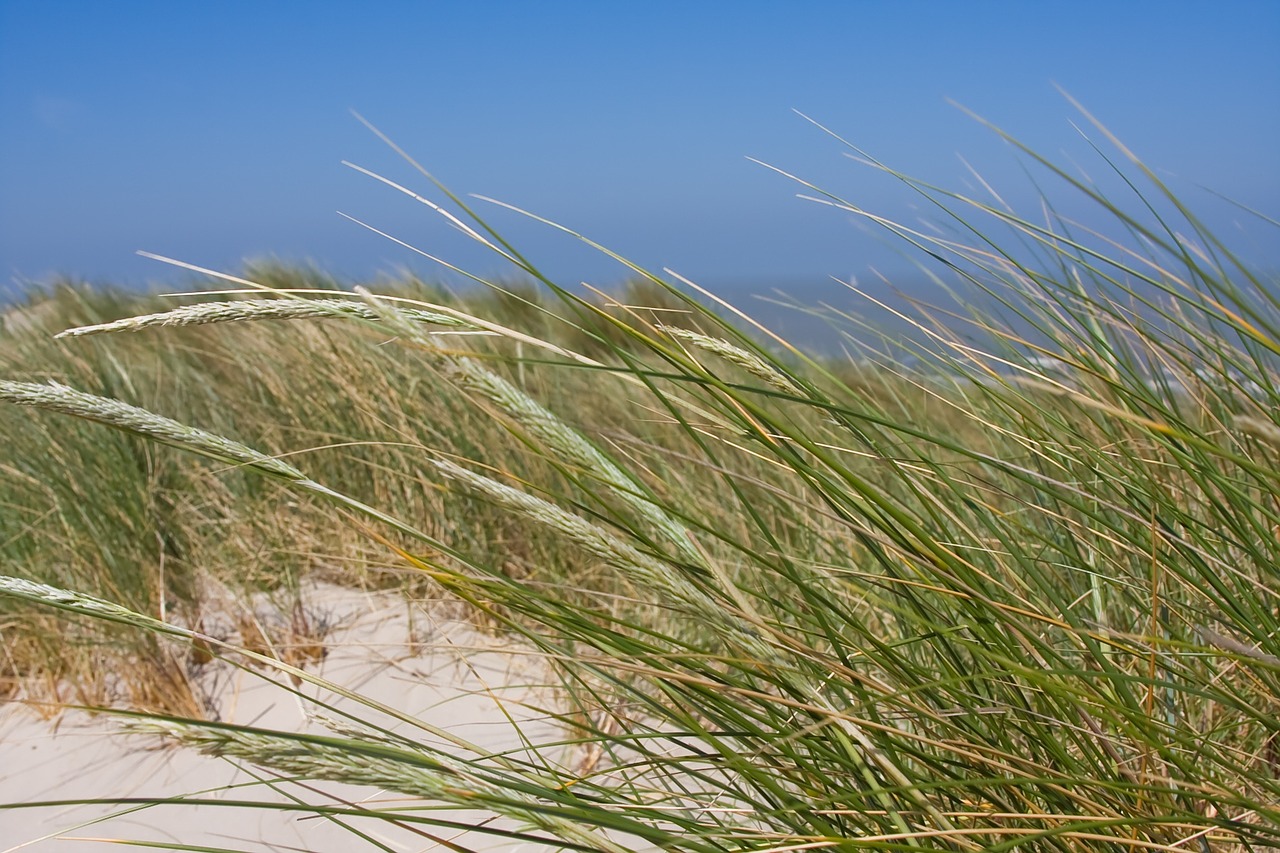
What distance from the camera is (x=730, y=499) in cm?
263

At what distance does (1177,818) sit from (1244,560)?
2.70ft

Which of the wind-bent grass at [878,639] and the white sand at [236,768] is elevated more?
the wind-bent grass at [878,639]

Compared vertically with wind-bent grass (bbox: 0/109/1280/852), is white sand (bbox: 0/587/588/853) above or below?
below

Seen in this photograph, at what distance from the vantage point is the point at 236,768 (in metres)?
1.71

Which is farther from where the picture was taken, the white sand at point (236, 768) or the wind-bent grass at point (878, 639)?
the white sand at point (236, 768)

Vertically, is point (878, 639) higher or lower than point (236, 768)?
higher

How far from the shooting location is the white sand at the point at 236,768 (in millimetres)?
1812

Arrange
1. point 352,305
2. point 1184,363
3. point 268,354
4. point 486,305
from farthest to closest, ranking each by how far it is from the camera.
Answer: point 486,305 < point 268,354 < point 1184,363 < point 352,305

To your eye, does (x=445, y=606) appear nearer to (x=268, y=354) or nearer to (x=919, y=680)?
(x=268, y=354)

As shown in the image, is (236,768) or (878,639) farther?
(236,768)

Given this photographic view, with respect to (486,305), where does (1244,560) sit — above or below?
above

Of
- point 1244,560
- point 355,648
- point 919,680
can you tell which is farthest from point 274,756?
point 355,648

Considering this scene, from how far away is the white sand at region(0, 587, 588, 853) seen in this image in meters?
1.81

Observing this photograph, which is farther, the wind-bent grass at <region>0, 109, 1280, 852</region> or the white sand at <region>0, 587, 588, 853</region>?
the white sand at <region>0, 587, 588, 853</region>
